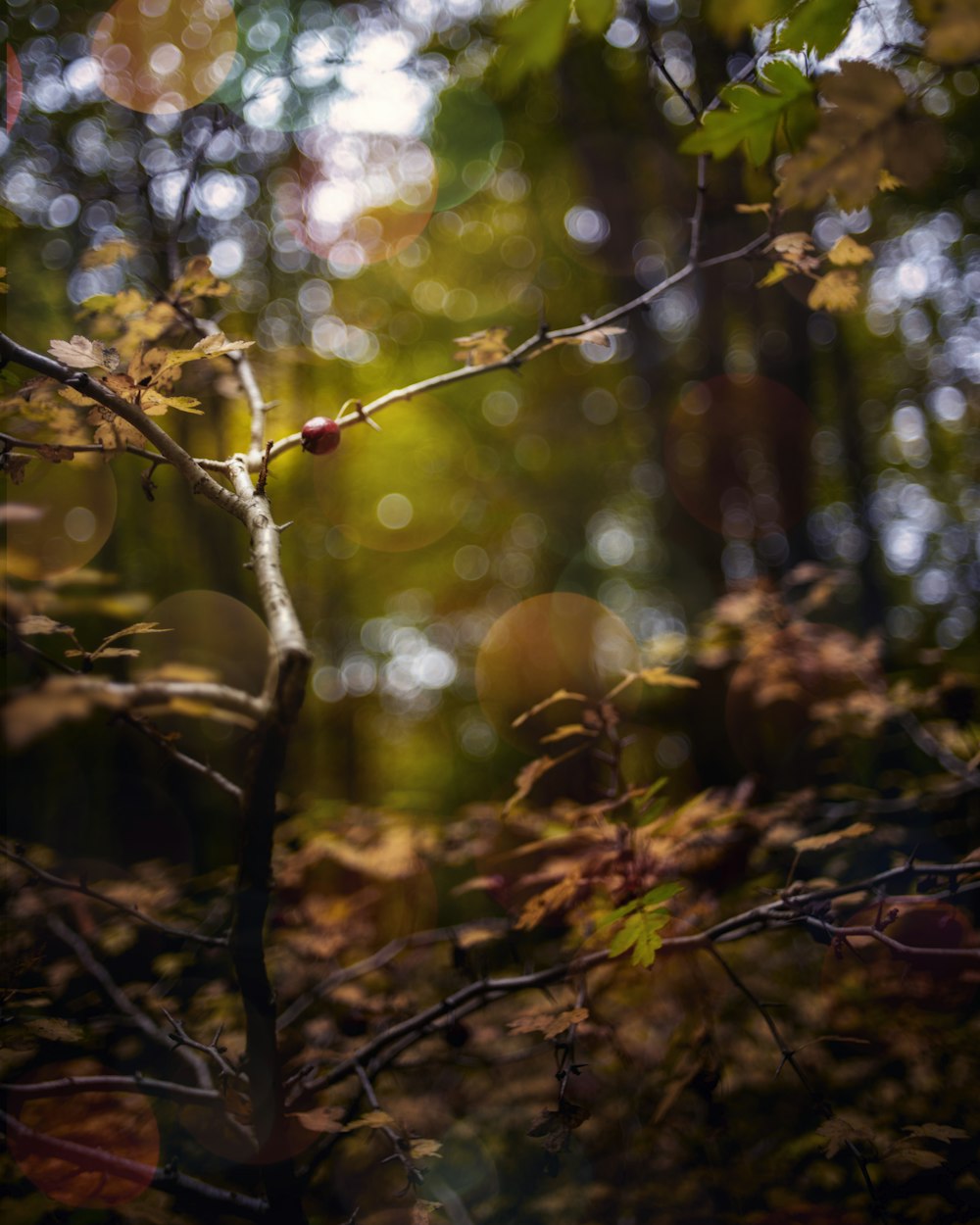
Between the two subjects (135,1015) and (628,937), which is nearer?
(628,937)

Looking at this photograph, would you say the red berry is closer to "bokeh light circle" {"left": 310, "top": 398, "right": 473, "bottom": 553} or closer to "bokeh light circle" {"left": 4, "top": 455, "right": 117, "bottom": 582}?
"bokeh light circle" {"left": 4, "top": 455, "right": 117, "bottom": 582}

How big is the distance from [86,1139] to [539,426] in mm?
11178

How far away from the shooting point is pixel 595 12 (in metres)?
1.20

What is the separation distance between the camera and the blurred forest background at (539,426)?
2.59 metres

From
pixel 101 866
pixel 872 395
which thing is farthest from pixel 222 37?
pixel 872 395

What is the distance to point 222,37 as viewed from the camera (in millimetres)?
5172

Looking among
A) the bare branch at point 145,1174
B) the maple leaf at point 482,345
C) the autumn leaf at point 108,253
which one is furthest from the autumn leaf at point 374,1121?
the autumn leaf at point 108,253

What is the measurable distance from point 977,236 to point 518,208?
5.82m

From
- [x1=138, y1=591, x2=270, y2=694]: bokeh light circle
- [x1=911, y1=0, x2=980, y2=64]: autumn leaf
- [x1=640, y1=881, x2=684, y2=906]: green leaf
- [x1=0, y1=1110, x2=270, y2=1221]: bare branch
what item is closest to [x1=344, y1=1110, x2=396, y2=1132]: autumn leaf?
[x1=0, y1=1110, x2=270, y2=1221]: bare branch

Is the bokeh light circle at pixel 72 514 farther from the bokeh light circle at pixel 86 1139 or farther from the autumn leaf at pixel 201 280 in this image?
the bokeh light circle at pixel 86 1139

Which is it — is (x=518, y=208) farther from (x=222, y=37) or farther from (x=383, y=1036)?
(x=383, y=1036)

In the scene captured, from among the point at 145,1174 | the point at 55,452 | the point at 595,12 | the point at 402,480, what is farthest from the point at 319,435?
the point at 402,480

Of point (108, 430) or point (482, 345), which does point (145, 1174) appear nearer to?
point (108, 430)

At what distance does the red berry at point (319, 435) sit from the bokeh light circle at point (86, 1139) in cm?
164
